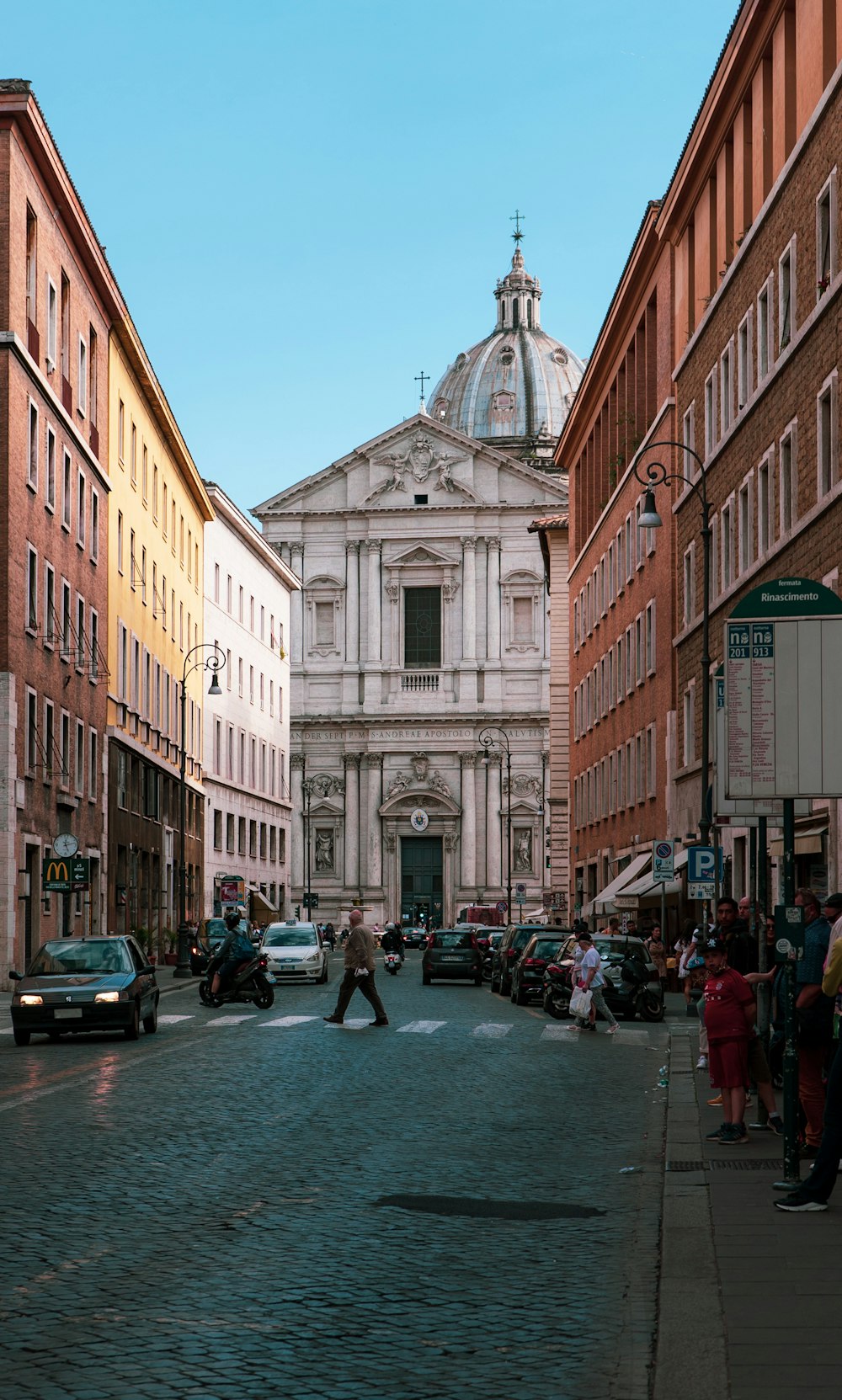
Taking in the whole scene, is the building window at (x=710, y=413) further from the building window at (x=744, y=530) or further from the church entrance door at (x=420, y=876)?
the church entrance door at (x=420, y=876)

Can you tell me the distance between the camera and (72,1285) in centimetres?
856

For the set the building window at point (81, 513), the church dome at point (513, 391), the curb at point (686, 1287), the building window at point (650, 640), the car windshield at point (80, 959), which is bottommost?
the curb at point (686, 1287)

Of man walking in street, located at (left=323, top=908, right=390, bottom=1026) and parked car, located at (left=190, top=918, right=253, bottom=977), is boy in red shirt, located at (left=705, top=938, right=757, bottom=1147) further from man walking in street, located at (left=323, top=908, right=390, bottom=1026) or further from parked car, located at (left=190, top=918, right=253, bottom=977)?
parked car, located at (left=190, top=918, right=253, bottom=977)

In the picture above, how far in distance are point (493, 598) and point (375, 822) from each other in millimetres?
12816

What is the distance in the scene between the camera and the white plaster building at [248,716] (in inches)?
3125

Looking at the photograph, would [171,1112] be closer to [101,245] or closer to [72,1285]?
[72,1285]

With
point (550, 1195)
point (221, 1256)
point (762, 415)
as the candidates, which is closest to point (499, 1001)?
point (762, 415)

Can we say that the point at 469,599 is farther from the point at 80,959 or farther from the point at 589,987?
the point at 80,959

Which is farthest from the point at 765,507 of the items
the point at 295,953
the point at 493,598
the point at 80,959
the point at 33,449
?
the point at 493,598

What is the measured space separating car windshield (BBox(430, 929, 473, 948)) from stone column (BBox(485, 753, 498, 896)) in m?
50.2

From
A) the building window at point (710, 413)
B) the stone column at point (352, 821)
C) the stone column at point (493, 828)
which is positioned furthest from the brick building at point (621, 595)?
the stone column at point (352, 821)

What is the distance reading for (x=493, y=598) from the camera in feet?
343

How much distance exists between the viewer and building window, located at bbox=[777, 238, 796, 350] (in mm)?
30891

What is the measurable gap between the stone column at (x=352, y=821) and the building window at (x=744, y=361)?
68.3 metres
